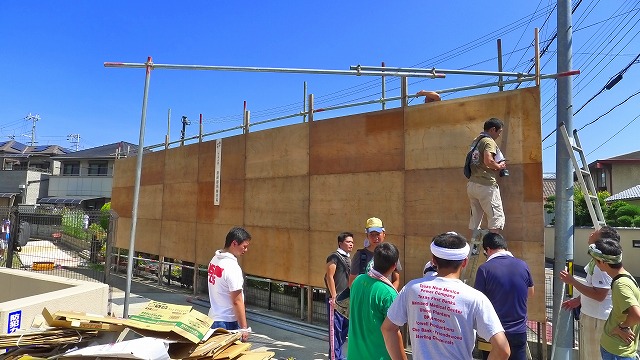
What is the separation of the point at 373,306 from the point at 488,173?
243 cm

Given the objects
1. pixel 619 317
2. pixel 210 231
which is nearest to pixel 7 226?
pixel 210 231

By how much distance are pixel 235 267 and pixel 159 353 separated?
119cm

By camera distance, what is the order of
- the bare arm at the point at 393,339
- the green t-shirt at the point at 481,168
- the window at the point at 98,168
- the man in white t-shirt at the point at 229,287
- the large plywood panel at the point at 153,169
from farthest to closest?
the window at the point at 98,168, the large plywood panel at the point at 153,169, the green t-shirt at the point at 481,168, the man in white t-shirt at the point at 229,287, the bare arm at the point at 393,339

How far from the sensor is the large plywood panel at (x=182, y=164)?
382 inches

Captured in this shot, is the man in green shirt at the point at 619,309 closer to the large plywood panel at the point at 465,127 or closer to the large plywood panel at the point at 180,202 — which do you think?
the large plywood panel at the point at 465,127

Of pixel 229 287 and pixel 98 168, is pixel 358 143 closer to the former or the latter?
pixel 229 287

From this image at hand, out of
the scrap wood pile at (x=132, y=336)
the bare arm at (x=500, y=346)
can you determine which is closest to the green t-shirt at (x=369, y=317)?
the bare arm at (x=500, y=346)

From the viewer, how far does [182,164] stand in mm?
10102

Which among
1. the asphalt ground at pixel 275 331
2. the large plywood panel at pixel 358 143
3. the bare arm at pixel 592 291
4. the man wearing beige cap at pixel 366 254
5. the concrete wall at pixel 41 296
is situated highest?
the large plywood panel at pixel 358 143

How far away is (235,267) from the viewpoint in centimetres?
381

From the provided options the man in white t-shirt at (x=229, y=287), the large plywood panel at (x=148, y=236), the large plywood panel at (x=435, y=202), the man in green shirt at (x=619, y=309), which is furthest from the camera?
the large plywood panel at (x=148, y=236)

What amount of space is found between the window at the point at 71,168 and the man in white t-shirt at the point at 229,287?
4026 cm

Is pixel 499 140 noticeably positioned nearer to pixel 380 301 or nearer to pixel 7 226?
pixel 380 301

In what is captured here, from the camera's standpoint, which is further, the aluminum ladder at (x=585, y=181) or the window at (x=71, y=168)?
the window at (x=71, y=168)
